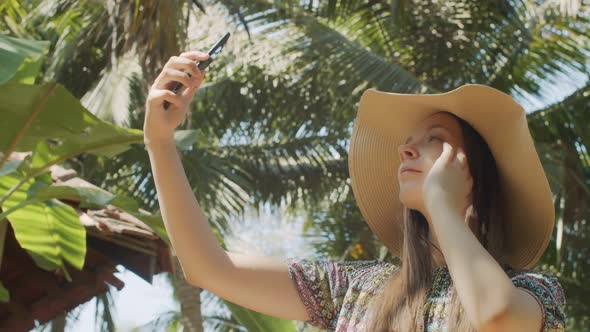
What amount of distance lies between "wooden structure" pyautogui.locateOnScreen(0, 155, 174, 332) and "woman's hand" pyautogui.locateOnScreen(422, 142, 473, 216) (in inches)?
114

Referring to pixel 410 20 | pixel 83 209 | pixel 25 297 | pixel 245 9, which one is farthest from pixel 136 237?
pixel 410 20

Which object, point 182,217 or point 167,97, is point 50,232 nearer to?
point 182,217

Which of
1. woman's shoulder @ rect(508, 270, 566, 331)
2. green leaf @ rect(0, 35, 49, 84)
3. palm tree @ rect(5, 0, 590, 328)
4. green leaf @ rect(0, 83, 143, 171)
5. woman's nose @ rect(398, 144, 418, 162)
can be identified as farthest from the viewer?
palm tree @ rect(5, 0, 590, 328)

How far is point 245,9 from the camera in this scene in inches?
496

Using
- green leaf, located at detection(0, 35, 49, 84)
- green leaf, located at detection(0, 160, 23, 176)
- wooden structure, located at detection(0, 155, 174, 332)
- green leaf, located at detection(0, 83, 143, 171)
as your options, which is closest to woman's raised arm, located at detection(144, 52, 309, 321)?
green leaf, located at detection(0, 35, 49, 84)

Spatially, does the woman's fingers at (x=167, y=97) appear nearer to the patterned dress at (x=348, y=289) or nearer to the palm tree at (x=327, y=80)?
the patterned dress at (x=348, y=289)

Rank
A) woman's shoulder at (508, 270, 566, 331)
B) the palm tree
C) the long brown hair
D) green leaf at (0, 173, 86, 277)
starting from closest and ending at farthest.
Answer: woman's shoulder at (508, 270, 566, 331)
the long brown hair
green leaf at (0, 173, 86, 277)
the palm tree

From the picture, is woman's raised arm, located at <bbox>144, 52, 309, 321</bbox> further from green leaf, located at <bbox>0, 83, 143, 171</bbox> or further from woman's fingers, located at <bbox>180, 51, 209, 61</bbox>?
green leaf, located at <bbox>0, 83, 143, 171</bbox>

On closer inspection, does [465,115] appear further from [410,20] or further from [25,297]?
[410,20]

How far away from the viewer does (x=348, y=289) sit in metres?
2.25

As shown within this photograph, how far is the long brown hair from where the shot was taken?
2.06 meters

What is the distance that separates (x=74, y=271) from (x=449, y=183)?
3612 mm

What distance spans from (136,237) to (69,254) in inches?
23.1

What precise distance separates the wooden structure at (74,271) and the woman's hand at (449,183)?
9.46 feet
